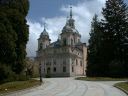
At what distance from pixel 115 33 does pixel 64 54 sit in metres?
39.5

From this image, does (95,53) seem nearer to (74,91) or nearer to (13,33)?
(13,33)

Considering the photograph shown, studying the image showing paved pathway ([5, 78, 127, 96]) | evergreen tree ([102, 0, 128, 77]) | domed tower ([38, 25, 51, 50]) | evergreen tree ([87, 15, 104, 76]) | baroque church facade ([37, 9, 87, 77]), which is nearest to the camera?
paved pathway ([5, 78, 127, 96])

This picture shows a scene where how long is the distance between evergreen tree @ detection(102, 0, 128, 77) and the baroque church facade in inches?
1403

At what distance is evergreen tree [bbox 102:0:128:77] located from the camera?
7844 cm

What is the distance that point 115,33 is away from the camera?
80.4 metres

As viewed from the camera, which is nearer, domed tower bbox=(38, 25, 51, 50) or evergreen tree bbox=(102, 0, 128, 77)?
evergreen tree bbox=(102, 0, 128, 77)

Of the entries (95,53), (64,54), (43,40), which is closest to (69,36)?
(64,54)

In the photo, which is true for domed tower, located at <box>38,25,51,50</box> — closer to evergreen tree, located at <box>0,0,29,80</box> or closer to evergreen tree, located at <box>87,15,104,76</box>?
evergreen tree, located at <box>87,15,104,76</box>

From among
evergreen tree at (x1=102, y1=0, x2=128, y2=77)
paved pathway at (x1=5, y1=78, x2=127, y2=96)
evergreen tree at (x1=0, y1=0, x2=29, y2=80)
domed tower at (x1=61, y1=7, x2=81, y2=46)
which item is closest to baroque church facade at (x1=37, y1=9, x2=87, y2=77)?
domed tower at (x1=61, y1=7, x2=81, y2=46)

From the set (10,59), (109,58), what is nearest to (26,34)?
(10,59)

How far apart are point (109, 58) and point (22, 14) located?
31400 millimetres

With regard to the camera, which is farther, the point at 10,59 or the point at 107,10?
the point at 107,10

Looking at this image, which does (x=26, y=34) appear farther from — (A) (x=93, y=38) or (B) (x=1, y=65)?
(A) (x=93, y=38)

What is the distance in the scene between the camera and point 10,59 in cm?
4828
